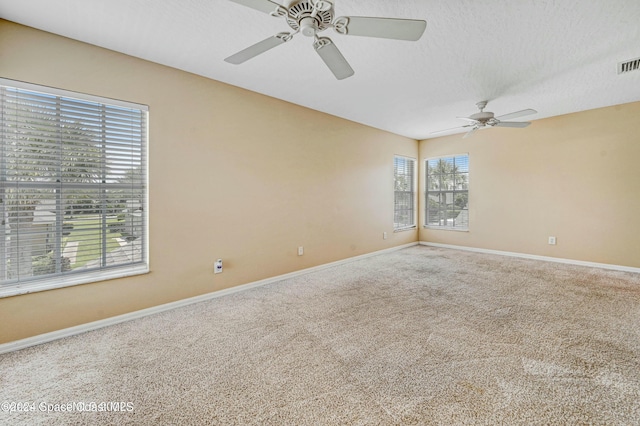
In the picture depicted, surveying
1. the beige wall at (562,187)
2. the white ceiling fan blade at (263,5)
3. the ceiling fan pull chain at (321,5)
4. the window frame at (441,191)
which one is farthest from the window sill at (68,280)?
the beige wall at (562,187)

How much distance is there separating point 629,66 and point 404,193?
3.83 meters

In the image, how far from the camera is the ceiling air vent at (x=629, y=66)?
2677 millimetres

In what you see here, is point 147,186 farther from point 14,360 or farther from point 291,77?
point 291,77

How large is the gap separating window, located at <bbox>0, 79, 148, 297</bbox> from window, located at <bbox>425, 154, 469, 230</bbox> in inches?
225

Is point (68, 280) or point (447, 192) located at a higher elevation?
point (447, 192)

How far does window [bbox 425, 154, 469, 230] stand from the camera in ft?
18.9

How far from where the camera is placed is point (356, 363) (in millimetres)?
1865

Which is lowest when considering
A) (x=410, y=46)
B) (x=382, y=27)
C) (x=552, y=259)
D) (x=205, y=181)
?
(x=552, y=259)

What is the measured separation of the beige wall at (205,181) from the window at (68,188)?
13 cm

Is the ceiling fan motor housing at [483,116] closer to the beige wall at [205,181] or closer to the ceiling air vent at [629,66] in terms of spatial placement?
the ceiling air vent at [629,66]

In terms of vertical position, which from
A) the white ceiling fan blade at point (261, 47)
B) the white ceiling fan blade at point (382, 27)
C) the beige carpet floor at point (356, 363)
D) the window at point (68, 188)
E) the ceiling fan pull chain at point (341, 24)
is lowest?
the beige carpet floor at point (356, 363)

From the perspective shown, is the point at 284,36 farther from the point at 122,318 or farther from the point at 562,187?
the point at 562,187

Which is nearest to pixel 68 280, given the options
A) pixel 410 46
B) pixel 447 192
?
pixel 410 46

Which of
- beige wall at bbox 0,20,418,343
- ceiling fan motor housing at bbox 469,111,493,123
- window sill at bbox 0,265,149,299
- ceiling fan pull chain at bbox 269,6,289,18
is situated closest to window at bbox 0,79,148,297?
window sill at bbox 0,265,149,299
